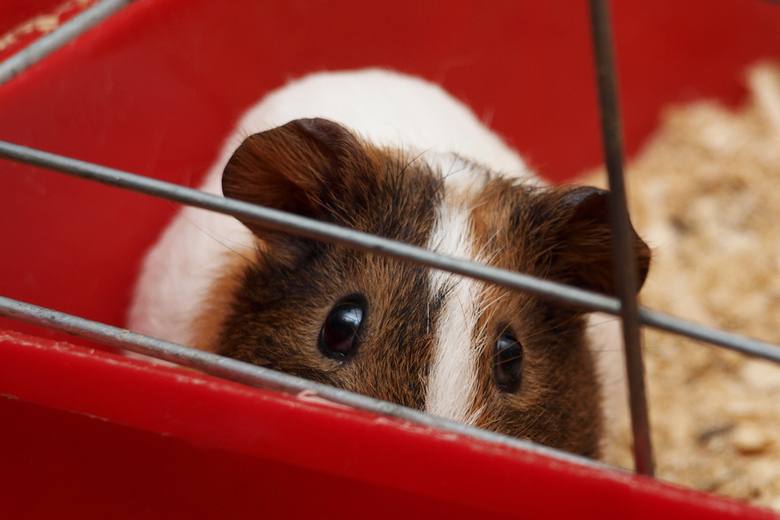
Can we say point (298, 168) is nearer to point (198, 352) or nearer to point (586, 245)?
point (198, 352)

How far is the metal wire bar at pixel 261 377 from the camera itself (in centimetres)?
108

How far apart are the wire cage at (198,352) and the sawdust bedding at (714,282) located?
0.65m

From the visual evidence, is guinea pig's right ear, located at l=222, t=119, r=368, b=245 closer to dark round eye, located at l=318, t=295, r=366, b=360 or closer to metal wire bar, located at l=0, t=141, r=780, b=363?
dark round eye, located at l=318, t=295, r=366, b=360

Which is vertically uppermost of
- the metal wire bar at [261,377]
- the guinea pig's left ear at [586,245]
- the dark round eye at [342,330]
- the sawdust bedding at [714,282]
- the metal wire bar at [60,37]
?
the sawdust bedding at [714,282]

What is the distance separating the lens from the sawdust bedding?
8.04ft

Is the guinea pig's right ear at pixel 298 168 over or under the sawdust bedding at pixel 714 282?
under

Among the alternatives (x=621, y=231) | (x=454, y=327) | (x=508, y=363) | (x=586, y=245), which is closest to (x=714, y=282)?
(x=586, y=245)

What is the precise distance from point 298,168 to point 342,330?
1.23 ft

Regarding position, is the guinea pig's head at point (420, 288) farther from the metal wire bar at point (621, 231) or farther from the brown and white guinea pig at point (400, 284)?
the metal wire bar at point (621, 231)

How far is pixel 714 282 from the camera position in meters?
3.12

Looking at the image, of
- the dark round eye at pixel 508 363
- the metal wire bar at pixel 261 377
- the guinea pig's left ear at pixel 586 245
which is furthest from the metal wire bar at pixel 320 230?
the guinea pig's left ear at pixel 586 245

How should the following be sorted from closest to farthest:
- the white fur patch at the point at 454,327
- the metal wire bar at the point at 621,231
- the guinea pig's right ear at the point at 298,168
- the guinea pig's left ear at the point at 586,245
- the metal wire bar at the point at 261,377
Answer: the metal wire bar at the point at 621,231 → the metal wire bar at the point at 261,377 → the white fur patch at the point at 454,327 → the guinea pig's right ear at the point at 298,168 → the guinea pig's left ear at the point at 586,245

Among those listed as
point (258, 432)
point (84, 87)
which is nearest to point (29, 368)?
point (258, 432)

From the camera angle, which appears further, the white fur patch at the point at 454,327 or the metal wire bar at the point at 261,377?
the white fur patch at the point at 454,327
